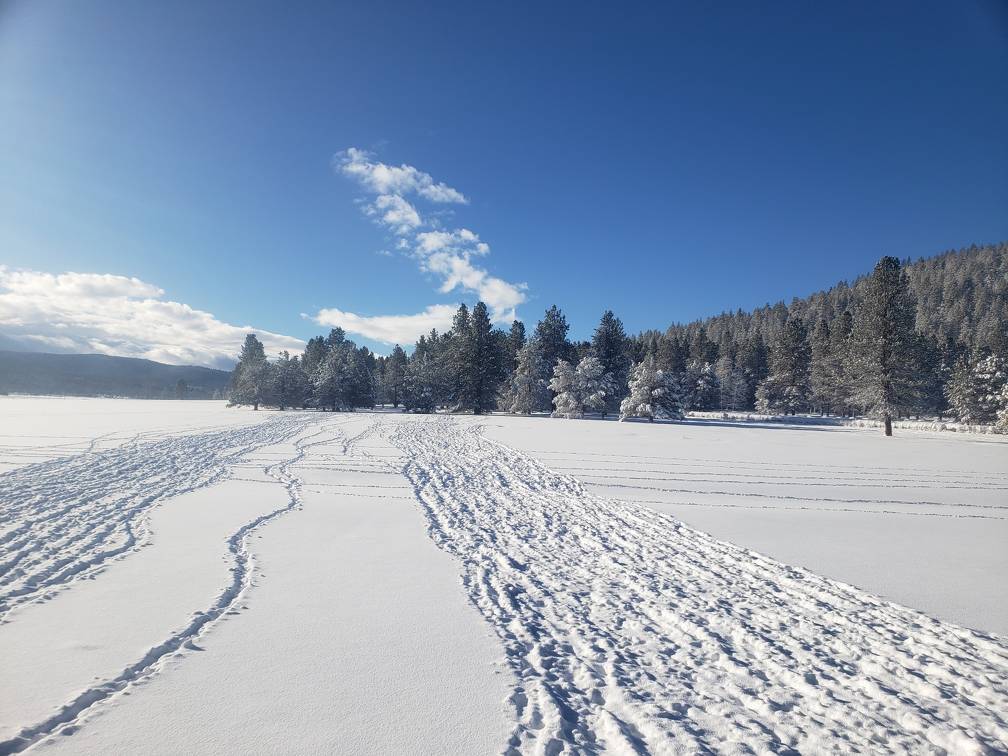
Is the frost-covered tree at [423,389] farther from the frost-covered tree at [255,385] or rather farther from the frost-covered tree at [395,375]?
the frost-covered tree at [255,385]

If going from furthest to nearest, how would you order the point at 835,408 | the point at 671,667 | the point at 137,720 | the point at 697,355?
the point at 697,355
the point at 835,408
the point at 671,667
the point at 137,720

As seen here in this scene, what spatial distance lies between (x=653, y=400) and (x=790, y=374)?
30.8m

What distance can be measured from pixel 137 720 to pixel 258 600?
5.92ft

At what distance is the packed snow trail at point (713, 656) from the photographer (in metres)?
2.94

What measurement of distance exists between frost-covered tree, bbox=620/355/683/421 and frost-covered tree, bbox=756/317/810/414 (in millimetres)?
27686

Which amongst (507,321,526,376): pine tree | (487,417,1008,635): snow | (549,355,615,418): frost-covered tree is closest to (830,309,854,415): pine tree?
(549,355,615,418): frost-covered tree

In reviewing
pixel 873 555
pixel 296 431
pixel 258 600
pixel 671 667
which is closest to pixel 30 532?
pixel 258 600

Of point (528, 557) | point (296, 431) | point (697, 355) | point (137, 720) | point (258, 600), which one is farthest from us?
point (697, 355)

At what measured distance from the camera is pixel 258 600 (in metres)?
4.70

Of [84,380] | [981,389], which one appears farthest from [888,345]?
[84,380]

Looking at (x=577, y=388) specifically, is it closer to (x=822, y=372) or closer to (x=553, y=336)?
(x=553, y=336)

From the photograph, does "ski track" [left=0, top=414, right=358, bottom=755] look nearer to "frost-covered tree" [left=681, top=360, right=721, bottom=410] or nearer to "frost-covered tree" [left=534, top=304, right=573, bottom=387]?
"frost-covered tree" [left=534, top=304, right=573, bottom=387]

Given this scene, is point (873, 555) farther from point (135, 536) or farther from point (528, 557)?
point (135, 536)

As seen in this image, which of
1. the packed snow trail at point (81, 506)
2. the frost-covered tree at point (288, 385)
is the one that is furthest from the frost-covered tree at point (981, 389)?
the frost-covered tree at point (288, 385)
